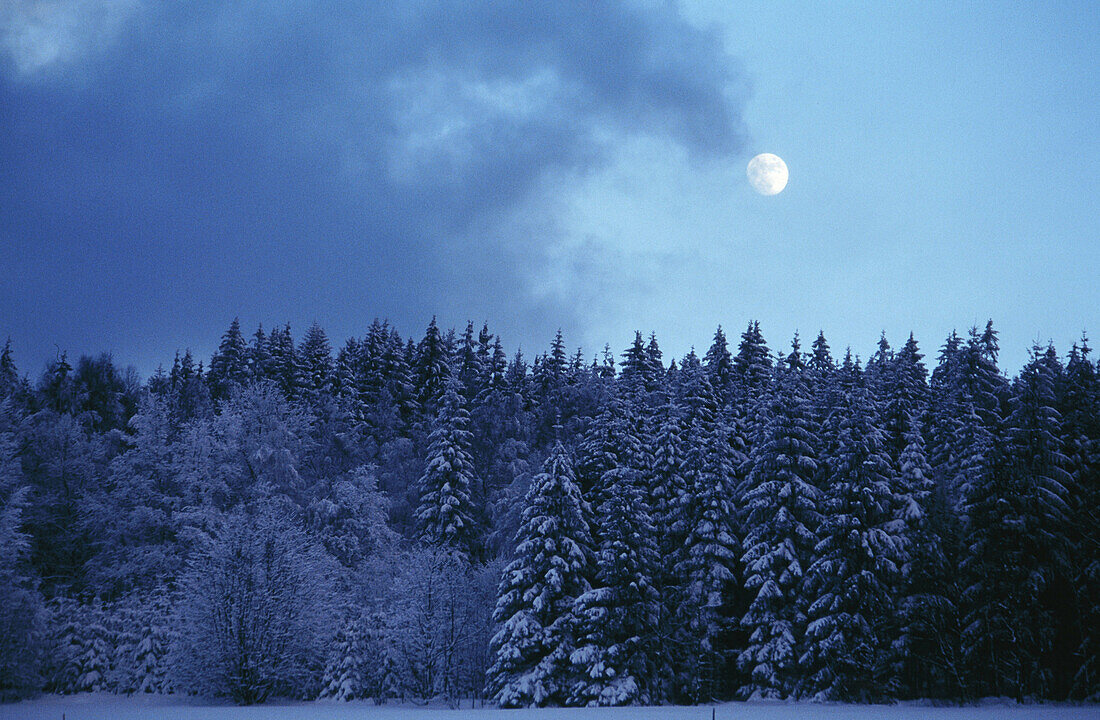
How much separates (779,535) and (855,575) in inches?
172

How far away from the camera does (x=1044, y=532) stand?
111 ft

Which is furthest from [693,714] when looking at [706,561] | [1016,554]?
[1016,554]

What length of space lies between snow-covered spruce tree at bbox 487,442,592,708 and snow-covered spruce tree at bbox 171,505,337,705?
9803mm

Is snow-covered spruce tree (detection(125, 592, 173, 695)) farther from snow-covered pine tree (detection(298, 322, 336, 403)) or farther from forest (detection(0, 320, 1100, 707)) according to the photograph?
snow-covered pine tree (detection(298, 322, 336, 403))

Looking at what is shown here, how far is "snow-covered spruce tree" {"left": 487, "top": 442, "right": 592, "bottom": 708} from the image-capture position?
118 feet

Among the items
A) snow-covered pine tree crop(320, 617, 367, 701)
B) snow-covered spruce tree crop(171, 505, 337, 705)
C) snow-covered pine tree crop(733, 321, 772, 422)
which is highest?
snow-covered pine tree crop(733, 321, 772, 422)

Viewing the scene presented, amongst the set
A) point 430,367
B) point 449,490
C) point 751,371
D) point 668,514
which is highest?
point 430,367

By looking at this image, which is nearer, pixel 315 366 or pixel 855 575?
pixel 855 575

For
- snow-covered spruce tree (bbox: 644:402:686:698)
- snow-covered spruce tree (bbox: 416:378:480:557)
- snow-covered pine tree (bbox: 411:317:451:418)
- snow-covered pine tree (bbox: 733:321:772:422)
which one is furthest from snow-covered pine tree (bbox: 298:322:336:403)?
snow-covered spruce tree (bbox: 644:402:686:698)

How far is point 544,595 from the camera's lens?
121 feet

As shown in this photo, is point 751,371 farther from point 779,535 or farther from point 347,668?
point 347,668

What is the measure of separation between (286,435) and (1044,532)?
4321 centimetres

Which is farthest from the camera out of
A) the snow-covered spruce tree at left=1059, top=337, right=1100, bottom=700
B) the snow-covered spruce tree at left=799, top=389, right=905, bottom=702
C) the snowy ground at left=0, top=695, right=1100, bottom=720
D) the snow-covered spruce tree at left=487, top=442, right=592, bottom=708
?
the snow-covered spruce tree at left=487, top=442, right=592, bottom=708

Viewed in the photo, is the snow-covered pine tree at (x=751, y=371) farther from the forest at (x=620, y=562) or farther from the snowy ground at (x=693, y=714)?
the snowy ground at (x=693, y=714)
